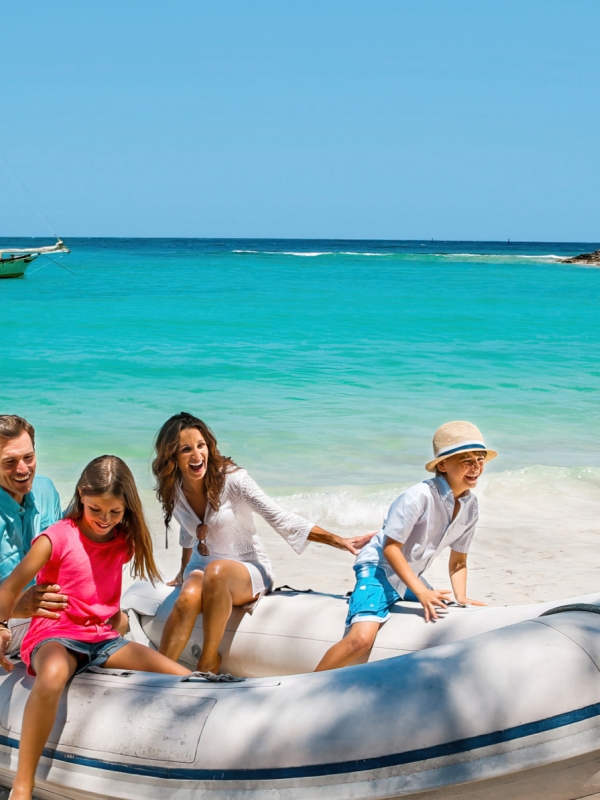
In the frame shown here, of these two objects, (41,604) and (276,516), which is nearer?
(41,604)

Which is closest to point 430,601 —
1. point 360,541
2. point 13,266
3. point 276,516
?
point 360,541

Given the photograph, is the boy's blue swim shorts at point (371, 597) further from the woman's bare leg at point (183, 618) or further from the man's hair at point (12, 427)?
the man's hair at point (12, 427)

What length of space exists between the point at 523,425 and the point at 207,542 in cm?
652

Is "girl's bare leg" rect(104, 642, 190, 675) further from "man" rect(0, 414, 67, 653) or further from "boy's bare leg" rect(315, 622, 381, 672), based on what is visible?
"boy's bare leg" rect(315, 622, 381, 672)

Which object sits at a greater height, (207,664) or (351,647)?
(351,647)

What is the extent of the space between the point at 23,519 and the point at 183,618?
0.68 m

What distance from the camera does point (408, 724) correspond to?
7.41ft

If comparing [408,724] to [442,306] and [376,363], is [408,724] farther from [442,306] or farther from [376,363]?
[442,306]

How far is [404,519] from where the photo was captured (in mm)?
3152

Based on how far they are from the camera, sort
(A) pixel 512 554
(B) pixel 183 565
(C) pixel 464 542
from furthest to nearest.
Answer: (A) pixel 512 554, (B) pixel 183 565, (C) pixel 464 542

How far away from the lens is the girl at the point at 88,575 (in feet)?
8.87

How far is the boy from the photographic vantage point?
3.09 metres

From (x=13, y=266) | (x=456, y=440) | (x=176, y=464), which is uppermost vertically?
(x=13, y=266)

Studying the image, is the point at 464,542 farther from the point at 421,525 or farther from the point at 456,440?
the point at 456,440
